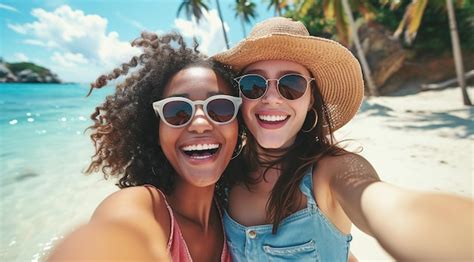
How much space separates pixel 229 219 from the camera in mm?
1753

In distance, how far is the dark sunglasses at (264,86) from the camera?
187 centimetres

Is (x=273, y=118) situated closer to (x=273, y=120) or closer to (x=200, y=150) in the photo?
(x=273, y=120)

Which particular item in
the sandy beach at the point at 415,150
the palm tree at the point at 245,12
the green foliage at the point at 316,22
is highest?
the palm tree at the point at 245,12

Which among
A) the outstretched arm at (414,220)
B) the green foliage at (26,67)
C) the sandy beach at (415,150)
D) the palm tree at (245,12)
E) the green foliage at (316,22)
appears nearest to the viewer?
the outstretched arm at (414,220)

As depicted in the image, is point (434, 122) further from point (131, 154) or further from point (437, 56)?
point (437, 56)

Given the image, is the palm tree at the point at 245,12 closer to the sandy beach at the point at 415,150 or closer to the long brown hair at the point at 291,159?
the sandy beach at the point at 415,150

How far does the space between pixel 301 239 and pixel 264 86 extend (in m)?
0.86

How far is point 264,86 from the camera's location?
187 cm

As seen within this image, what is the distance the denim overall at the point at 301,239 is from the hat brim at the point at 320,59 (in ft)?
2.40

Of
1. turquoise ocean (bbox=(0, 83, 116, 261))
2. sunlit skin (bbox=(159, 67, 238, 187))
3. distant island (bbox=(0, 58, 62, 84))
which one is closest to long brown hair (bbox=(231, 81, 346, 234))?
sunlit skin (bbox=(159, 67, 238, 187))

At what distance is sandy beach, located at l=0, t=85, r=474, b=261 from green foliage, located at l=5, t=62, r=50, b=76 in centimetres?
7347

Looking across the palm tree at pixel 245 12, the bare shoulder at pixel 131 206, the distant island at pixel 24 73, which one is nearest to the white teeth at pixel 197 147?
the bare shoulder at pixel 131 206

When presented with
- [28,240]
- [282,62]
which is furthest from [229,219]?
[28,240]

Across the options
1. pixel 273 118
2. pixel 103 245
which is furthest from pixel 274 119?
pixel 103 245
